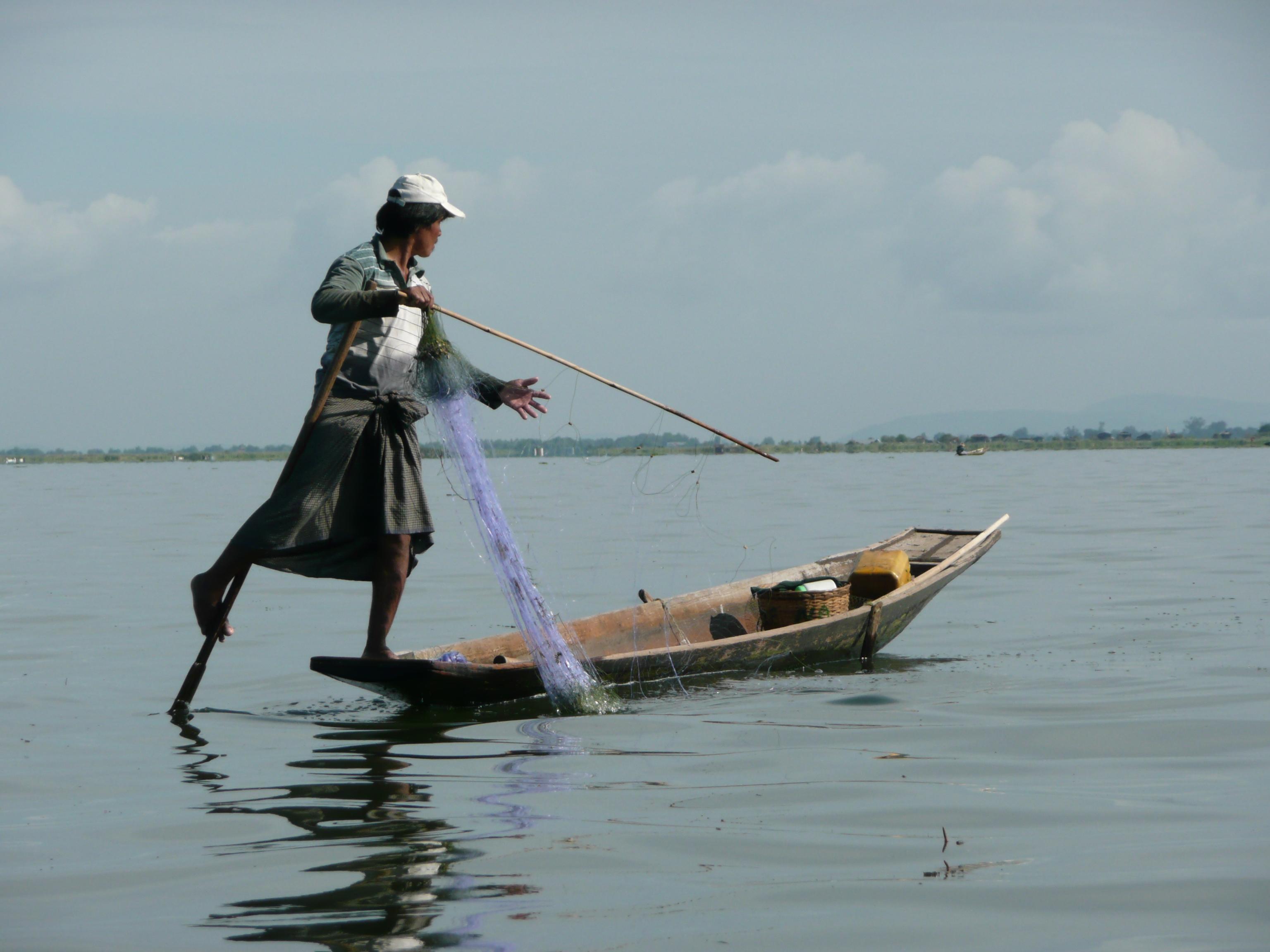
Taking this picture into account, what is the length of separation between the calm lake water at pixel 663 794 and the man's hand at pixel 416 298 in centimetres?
93

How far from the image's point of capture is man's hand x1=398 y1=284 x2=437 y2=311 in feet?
15.6

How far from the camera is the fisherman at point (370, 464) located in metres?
5.03

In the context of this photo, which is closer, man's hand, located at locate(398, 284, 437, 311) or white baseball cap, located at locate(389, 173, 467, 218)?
man's hand, located at locate(398, 284, 437, 311)

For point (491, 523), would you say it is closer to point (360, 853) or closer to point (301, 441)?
point (301, 441)

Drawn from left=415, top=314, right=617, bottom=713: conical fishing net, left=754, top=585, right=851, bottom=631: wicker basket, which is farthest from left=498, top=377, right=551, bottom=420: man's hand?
left=754, top=585, right=851, bottom=631: wicker basket

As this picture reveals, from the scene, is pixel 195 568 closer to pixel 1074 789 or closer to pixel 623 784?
pixel 623 784

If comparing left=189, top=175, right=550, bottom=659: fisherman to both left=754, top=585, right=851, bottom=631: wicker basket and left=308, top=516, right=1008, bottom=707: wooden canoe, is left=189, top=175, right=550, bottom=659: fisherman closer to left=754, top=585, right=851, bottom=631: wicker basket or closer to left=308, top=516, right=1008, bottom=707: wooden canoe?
left=308, top=516, right=1008, bottom=707: wooden canoe

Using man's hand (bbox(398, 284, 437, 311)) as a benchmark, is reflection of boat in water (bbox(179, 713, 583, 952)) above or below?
below

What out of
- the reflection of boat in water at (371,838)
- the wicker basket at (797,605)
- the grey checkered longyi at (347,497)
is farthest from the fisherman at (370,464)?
the wicker basket at (797,605)

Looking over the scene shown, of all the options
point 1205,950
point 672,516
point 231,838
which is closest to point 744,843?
point 1205,950

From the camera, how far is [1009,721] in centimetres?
539

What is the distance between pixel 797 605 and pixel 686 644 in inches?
45.7

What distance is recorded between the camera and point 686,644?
6.36 metres

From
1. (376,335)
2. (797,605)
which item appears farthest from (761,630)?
(376,335)
